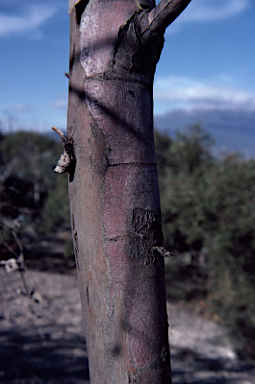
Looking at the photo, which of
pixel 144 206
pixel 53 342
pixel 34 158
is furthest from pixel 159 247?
pixel 34 158

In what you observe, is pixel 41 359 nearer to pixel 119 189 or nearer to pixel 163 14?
pixel 119 189

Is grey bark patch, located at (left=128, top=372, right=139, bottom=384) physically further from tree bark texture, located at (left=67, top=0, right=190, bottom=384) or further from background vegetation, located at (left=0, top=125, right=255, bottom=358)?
background vegetation, located at (left=0, top=125, right=255, bottom=358)

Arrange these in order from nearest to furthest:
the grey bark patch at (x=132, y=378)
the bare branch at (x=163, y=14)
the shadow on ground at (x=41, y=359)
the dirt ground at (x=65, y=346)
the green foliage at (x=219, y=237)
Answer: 1. the bare branch at (x=163, y=14)
2. the grey bark patch at (x=132, y=378)
3. the shadow on ground at (x=41, y=359)
4. the dirt ground at (x=65, y=346)
5. the green foliage at (x=219, y=237)

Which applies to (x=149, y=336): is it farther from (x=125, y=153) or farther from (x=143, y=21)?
(x=143, y=21)

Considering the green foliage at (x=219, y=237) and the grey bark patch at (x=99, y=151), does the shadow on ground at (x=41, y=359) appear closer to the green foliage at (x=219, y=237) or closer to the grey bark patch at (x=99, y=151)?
the green foliage at (x=219, y=237)

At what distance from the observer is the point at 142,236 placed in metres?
1.10

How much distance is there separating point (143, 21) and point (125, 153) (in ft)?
1.47

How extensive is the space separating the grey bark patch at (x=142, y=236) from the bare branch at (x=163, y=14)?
618 millimetres

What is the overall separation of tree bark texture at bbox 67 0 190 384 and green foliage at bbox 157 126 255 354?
569cm

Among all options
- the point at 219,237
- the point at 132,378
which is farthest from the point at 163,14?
the point at 219,237

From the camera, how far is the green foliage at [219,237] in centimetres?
628

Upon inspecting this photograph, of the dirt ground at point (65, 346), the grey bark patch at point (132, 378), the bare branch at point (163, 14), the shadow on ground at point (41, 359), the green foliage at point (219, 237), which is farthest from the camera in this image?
the green foliage at point (219, 237)

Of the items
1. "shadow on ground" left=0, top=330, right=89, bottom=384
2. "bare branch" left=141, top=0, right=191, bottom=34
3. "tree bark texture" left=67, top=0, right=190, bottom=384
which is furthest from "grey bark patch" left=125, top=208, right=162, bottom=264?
"shadow on ground" left=0, top=330, right=89, bottom=384

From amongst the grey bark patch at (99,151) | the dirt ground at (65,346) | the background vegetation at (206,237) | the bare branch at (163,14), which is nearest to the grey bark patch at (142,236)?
the grey bark patch at (99,151)
